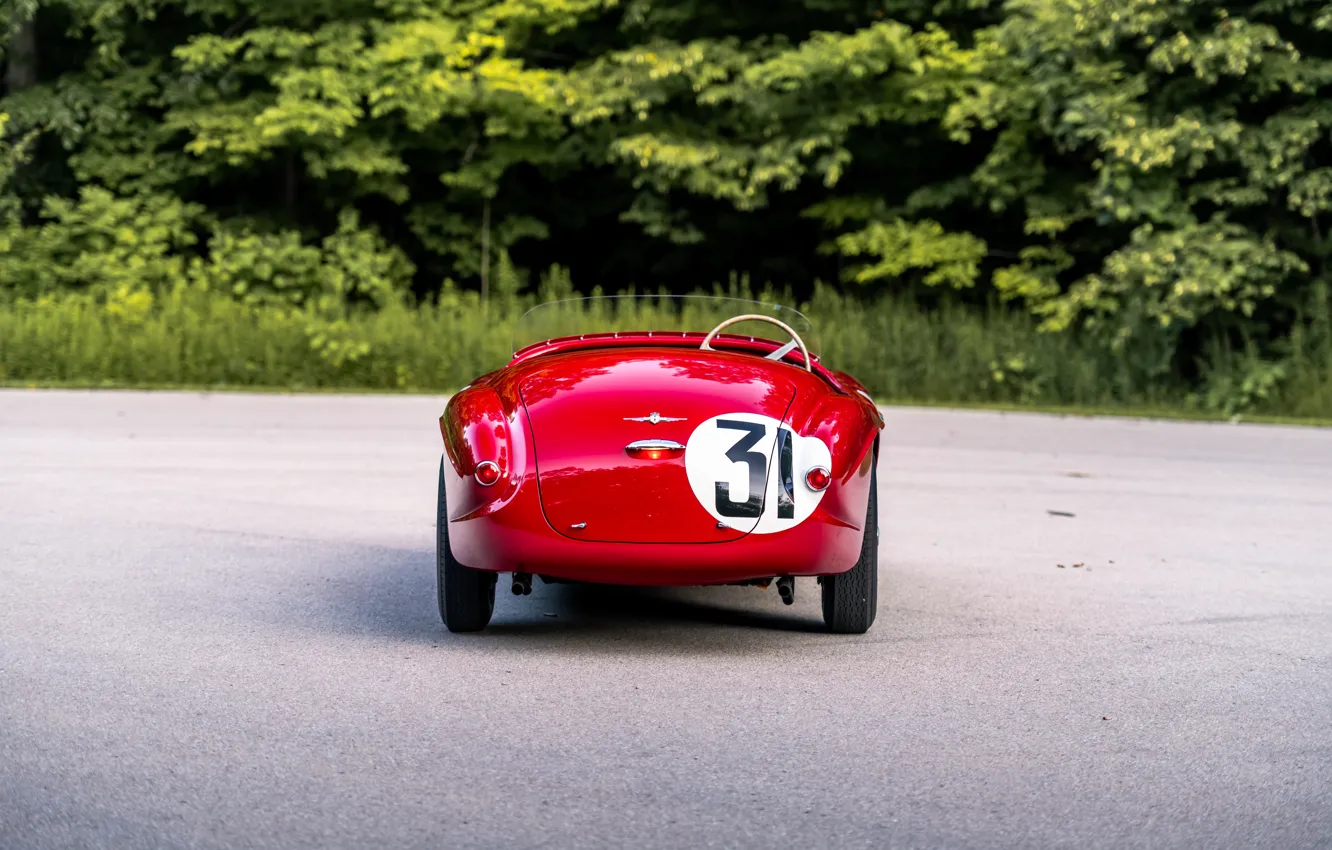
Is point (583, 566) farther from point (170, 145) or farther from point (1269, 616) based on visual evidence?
point (170, 145)

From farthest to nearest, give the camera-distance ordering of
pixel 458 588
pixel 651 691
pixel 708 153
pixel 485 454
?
pixel 708 153 → pixel 458 588 → pixel 485 454 → pixel 651 691

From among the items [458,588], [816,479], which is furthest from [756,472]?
[458,588]

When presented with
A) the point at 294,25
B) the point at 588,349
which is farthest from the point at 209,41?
the point at 588,349

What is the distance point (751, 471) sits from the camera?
5.86 metres

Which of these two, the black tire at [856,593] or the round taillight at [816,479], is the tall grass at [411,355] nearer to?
the black tire at [856,593]

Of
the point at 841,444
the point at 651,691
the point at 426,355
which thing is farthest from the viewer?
the point at 426,355

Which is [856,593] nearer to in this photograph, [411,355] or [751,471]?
[751,471]

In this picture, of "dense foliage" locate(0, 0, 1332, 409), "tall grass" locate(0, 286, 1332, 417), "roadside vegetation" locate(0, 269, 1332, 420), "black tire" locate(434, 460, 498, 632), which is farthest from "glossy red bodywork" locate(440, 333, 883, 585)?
"tall grass" locate(0, 286, 1332, 417)

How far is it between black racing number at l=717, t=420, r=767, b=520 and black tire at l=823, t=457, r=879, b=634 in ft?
1.90

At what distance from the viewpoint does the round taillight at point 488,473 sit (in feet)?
19.4

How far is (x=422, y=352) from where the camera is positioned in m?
21.8

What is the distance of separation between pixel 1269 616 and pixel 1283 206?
16.6 m

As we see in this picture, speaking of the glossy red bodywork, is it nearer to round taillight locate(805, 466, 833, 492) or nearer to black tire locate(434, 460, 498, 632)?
round taillight locate(805, 466, 833, 492)

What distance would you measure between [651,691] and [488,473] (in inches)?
40.9
